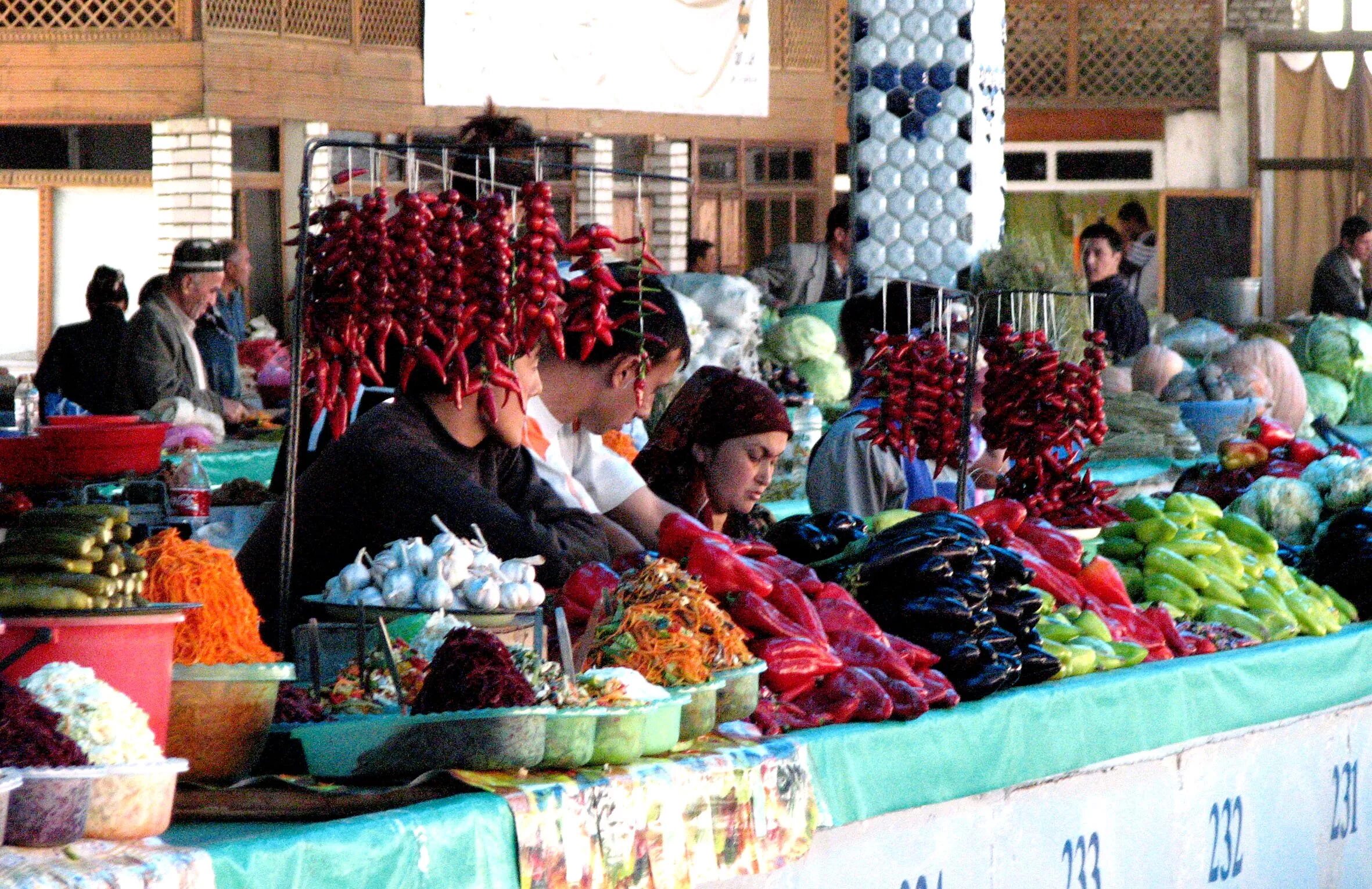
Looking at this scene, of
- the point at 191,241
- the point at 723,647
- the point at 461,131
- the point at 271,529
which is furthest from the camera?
the point at 191,241

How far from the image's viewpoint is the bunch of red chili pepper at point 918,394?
15.6 ft

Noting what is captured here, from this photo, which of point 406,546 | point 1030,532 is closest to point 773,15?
point 1030,532

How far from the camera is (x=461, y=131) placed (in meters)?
4.32

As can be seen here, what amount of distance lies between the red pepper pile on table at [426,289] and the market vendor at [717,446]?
0.87m

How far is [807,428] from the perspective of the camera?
7258 mm

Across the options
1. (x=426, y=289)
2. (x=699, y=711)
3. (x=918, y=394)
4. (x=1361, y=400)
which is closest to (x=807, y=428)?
(x=918, y=394)

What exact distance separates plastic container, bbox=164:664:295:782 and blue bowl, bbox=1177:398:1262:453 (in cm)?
587

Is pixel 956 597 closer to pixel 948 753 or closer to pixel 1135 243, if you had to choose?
pixel 948 753

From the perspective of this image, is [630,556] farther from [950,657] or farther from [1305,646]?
[1305,646]

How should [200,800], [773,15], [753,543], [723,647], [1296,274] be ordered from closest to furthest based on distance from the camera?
1. [200,800]
2. [723,647]
3. [753,543]
4. [773,15]
5. [1296,274]

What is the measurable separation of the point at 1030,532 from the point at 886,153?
2.55 metres

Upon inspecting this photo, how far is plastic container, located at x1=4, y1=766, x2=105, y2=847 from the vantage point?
2076mm

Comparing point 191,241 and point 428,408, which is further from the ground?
point 191,241

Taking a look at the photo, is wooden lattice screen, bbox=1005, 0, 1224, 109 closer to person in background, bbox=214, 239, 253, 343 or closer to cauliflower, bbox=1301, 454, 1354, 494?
person in background, bbox=214, 239, 253, 343
